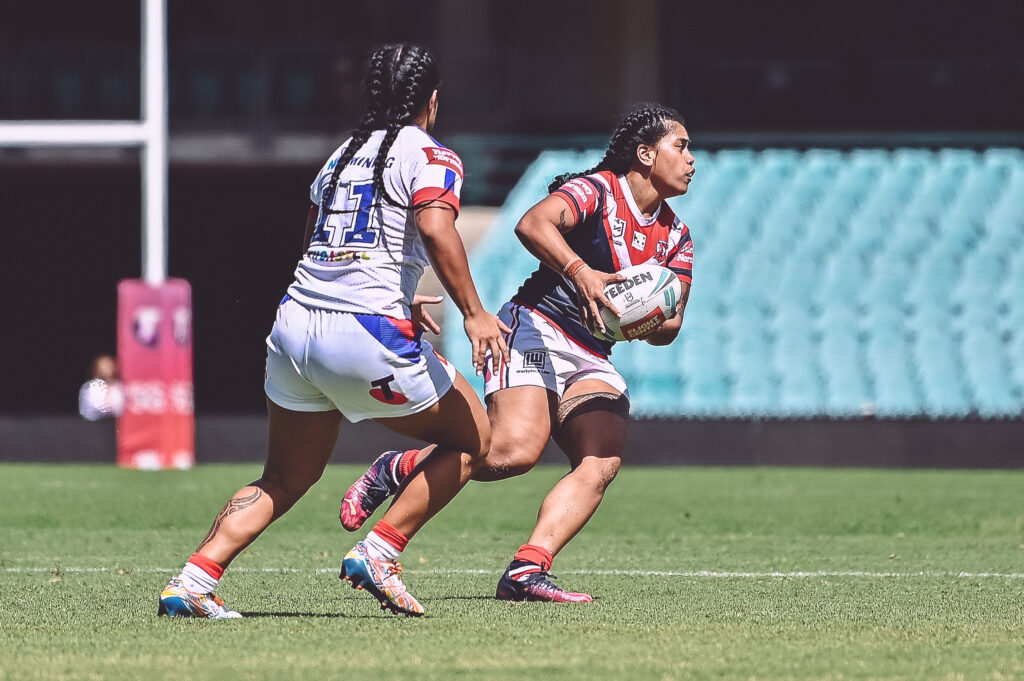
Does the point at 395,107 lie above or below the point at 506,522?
above

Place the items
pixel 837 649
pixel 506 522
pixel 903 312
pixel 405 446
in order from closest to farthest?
pixel 837 649 < pixel 506 522 < pixel 405 446 < pixel 903 312

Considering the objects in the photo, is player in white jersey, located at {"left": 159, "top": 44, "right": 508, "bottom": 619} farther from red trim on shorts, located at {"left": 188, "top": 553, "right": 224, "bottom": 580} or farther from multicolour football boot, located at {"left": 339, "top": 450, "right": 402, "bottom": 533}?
multicolour football boot, located at {"left": 339, "top": 450, "right": 402, "bottom": 533}

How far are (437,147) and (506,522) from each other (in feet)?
16.9

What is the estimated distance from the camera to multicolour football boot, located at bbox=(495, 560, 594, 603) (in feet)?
18.6

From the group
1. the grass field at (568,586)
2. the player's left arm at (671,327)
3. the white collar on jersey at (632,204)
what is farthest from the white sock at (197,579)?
the white collar on jersey at (632,204)

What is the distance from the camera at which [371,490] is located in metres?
5.50

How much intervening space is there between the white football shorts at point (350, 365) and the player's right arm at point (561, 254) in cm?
96

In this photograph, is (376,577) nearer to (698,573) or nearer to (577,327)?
(577,327)

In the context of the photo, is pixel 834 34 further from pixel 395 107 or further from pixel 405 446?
pixel 395 107

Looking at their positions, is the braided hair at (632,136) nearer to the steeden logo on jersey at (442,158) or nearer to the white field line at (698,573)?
the steeden logo on jersey at (442,158)

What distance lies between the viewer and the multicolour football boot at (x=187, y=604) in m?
4.98

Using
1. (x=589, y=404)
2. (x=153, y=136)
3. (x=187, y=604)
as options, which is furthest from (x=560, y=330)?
(x=153, y=136)

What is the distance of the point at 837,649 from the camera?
4516 millimetres

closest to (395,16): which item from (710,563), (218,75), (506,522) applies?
(218,75)
